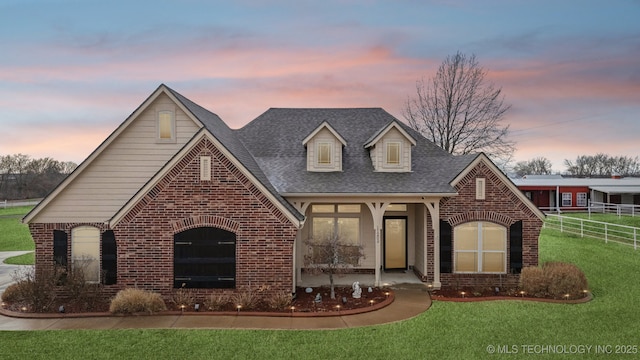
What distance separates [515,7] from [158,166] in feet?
58.6

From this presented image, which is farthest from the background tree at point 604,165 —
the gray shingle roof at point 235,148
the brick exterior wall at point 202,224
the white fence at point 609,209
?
the brick exterior wall at point 202,224

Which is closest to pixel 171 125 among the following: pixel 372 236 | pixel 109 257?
pixel 109 257

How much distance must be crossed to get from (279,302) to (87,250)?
700 cm

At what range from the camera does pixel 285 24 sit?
1902 cm

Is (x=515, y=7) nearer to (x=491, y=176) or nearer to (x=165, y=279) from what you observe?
(x=491, y=176)

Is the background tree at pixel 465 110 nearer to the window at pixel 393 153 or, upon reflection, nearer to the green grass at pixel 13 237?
the window at pixel 393 153

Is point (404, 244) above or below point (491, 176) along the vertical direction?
below

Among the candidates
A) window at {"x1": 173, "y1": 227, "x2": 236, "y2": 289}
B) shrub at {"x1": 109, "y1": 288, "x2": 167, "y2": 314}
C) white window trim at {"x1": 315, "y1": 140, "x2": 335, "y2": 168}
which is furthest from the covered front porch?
shrub at {"x1": 109, "y1": 288, "x2": 167, "y2": 314}

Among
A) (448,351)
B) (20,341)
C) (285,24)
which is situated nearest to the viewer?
(448,351)

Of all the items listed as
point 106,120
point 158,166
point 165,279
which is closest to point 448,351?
point 165,279

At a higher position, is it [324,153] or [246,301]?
[324,153]

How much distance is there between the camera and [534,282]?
11.6 metres

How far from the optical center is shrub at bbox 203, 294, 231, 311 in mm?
10430

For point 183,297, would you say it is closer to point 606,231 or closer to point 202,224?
point 202,224
